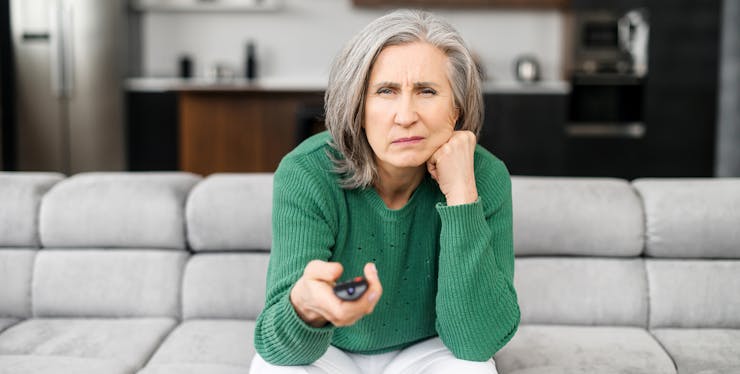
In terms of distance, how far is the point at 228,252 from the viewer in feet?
6.71

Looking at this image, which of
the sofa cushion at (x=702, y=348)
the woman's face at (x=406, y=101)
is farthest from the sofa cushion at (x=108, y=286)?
Answer: the sofa cushion at (x=702, y=348)

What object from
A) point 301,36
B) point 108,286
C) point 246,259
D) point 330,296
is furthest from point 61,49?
point 330,296

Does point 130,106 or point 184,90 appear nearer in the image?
point 184,90

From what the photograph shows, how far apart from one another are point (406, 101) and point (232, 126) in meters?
4.15

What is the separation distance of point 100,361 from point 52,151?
12.7 feet

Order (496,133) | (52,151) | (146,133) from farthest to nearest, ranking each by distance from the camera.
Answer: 1. (146,133)
2. (496,133)
3. (52,151)

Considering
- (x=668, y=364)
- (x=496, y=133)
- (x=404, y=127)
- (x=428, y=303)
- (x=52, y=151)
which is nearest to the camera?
(x=404, y=127)

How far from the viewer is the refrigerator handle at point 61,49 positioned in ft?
16.4

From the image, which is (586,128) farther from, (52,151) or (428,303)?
(428,303)

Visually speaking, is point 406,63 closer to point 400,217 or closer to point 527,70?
point 400,217

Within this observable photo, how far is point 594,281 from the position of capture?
196cm

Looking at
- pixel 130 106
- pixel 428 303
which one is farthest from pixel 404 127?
pixel 130 106

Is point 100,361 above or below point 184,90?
below

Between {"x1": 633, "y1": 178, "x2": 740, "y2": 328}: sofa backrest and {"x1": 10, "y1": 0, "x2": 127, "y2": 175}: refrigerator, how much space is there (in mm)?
4317
